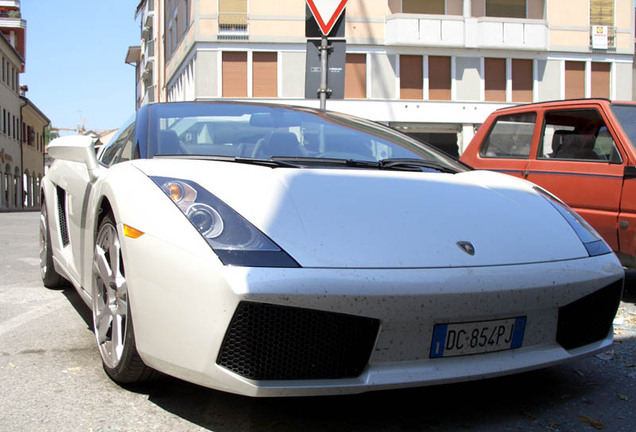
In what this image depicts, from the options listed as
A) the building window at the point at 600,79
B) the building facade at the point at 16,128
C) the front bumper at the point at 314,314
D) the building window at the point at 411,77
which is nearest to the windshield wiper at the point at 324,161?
the front bumper at the point at 314,314

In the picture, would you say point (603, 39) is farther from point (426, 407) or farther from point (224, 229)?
point (224, 229)

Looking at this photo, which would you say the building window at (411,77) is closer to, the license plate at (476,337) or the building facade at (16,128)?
the building facade at (16,128)

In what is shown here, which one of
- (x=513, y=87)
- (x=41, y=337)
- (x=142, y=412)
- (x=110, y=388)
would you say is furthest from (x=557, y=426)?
(x=513, y=87)

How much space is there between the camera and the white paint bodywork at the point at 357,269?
2.14 meters

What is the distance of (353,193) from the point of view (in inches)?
102

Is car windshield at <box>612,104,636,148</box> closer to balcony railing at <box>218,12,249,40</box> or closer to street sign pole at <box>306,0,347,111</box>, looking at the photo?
street sign pole at <box>306,0,347,111</box>

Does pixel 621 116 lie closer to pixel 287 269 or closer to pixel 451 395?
pixel 451 395

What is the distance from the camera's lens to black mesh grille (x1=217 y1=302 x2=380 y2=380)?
6.97ft

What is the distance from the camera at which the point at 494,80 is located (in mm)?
30141

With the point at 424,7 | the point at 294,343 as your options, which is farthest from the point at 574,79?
the point at 294,343

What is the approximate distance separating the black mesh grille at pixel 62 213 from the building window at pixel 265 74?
25400mm

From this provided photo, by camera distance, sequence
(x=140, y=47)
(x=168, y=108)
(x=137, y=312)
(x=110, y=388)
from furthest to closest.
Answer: (x=140, y=47) < (x=168, y=108) < (x=110, y=388) < (x=137, y=312)

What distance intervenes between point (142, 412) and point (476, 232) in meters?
1.35

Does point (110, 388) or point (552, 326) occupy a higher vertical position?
point (552, 326)
